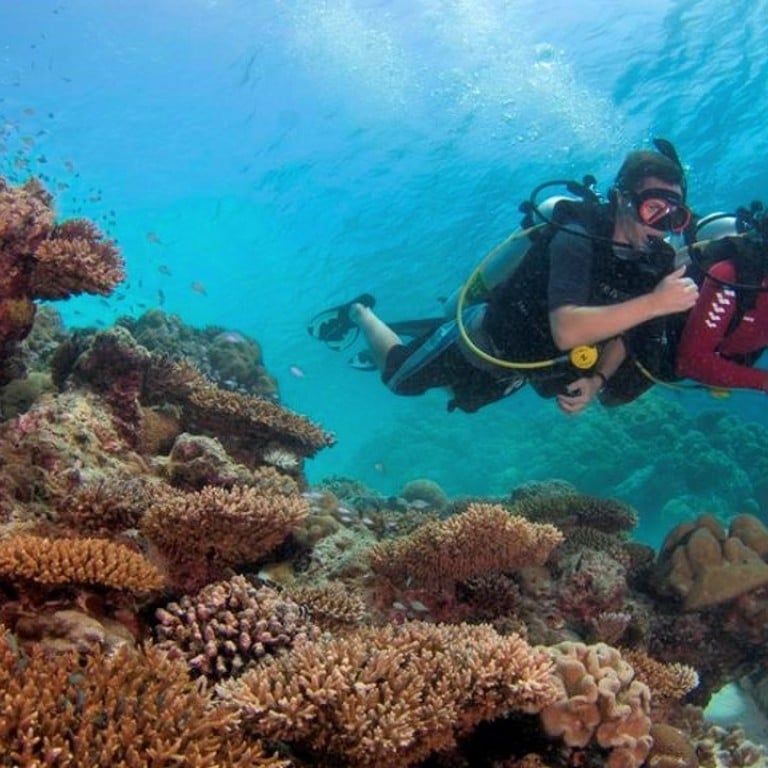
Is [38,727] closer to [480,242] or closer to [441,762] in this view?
[441,762]

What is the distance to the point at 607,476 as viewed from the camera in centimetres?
2822

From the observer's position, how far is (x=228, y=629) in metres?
3.78

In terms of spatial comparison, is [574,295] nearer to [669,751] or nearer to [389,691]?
[669,751]

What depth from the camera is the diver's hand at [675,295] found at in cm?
547

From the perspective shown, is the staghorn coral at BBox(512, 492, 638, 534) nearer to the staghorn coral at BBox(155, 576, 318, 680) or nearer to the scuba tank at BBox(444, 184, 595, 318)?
the scuba tank at BBox(444, 184, 595, 318)

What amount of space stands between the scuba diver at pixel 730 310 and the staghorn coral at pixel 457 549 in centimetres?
237

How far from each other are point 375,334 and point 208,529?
20.5 feet

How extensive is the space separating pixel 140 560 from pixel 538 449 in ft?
110

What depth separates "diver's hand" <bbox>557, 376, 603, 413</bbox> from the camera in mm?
6977

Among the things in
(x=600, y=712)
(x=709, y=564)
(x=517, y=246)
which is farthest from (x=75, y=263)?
(x=709, y=564)

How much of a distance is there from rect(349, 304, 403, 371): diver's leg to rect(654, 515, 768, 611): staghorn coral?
16.2 ft

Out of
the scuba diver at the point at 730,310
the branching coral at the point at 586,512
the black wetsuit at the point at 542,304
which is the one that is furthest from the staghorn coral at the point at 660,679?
the black wetsuit at the point at 542,304

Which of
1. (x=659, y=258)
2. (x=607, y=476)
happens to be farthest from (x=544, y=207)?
(x=607, y=476)

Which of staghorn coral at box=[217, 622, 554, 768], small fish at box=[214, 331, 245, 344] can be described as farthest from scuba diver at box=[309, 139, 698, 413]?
small fish at box=[214, 331, 245, 344]
